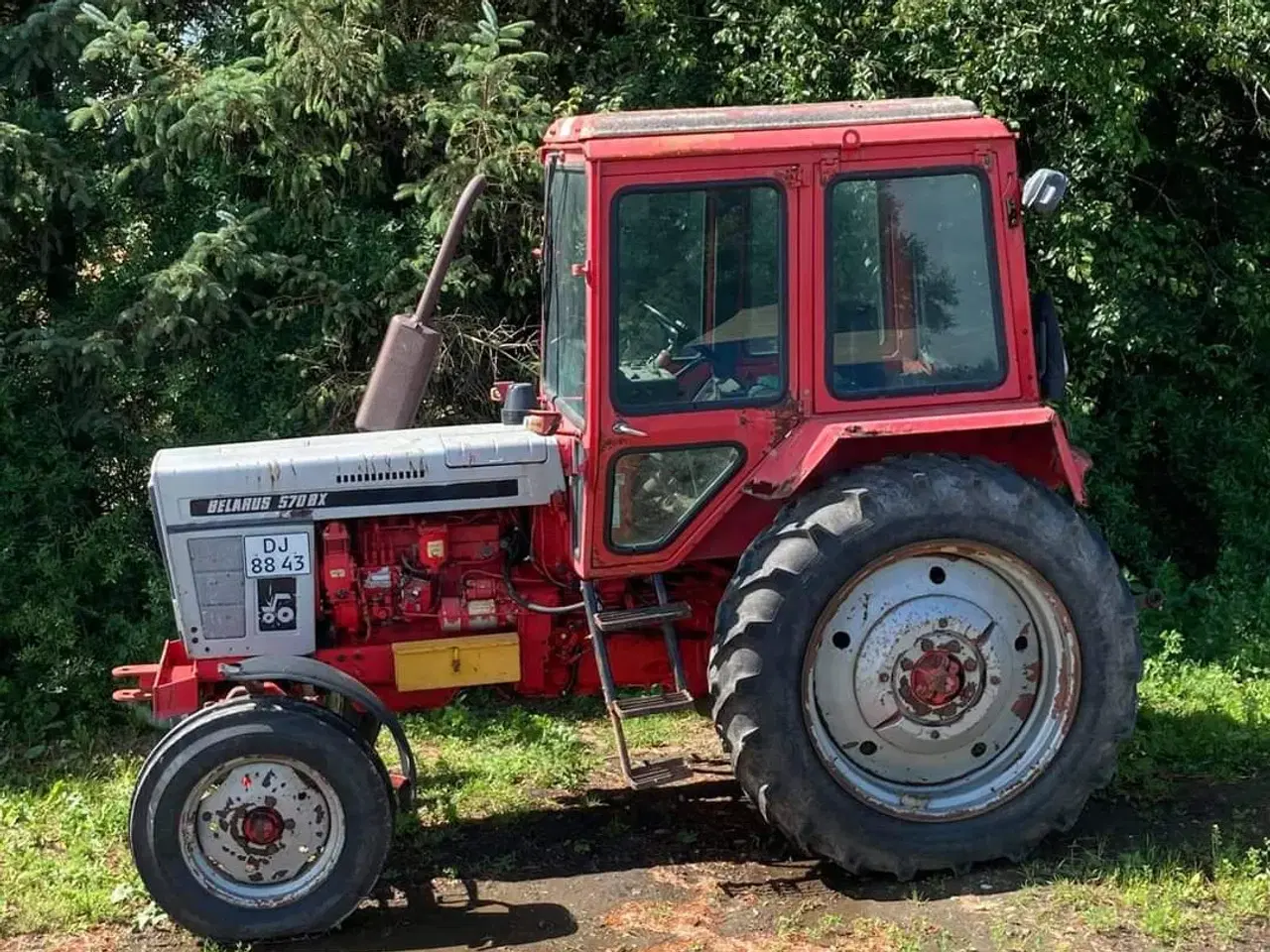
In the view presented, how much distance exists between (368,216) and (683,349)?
3573mm

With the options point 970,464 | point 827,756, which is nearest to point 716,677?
point 827,756

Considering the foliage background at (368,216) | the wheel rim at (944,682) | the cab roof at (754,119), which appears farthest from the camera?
the foliage background at (368,216)

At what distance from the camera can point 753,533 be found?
15.9 feet

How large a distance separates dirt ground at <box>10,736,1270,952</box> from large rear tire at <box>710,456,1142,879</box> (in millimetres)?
204

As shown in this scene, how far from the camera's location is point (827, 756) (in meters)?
4.66

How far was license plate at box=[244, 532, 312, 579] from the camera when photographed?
4781 millimetres

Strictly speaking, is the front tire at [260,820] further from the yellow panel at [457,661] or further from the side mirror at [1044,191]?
the side mirror at [1044,191]

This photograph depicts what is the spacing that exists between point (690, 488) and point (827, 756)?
0.99m

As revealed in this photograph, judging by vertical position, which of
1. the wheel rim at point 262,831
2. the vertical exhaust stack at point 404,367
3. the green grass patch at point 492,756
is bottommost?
the green grass patch at point 492,756

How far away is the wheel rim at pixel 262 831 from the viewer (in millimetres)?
4453

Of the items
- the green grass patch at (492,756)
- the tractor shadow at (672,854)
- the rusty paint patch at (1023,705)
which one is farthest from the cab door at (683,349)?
the green grass patch at (492,756)

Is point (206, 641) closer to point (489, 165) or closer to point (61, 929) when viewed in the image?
point (61, 929)

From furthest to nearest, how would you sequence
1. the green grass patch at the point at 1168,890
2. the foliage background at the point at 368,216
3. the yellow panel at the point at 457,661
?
the foliage background at the point at 368,216
the yellow panel at the point at 457,661
the green grass patch at the point at 1168,890

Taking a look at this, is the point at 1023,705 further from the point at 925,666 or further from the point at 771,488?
the point at 771,488
